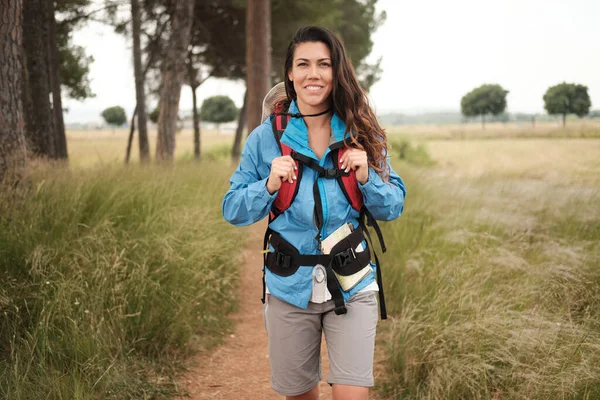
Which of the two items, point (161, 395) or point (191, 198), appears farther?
point (191, 198)

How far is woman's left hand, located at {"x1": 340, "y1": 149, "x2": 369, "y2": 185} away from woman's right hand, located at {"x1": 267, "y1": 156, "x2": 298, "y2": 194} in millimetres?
207

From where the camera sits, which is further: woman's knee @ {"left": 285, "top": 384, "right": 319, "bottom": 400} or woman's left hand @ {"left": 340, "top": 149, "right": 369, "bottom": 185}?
woman's knee @ {"left": 285, "top": 384, "right": 319, "bottom": 400}

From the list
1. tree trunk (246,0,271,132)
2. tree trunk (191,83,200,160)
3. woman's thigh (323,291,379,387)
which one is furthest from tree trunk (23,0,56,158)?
tree trunk (191,83,200,160)

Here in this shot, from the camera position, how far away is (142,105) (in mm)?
16547

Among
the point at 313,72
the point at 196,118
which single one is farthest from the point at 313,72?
the point at 196,118

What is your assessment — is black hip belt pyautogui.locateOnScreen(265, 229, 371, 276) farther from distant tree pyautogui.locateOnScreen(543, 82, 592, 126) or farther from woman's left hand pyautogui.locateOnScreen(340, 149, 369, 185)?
distant tree pyautogui.locateOnScreen(543, 82, 592, 126)

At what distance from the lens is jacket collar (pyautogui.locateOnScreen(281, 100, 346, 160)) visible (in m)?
2.48

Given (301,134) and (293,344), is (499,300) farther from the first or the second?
(301,134)

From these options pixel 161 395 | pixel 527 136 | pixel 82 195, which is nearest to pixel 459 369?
pixel 161 395

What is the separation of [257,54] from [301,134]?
945 cm

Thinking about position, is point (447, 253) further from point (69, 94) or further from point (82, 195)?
point (69, 94)

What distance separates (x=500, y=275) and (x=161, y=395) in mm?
2547

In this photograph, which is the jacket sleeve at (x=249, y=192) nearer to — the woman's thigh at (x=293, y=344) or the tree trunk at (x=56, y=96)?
the woman's thigh at (x=293, y=344)

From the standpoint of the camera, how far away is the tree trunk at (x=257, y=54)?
11.5m
